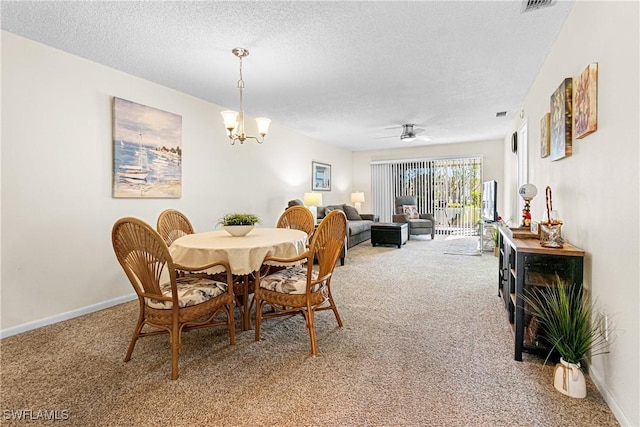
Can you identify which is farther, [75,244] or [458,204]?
[458,204]

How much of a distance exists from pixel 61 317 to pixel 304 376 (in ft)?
7.87

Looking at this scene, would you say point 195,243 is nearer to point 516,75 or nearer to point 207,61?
point 207,61

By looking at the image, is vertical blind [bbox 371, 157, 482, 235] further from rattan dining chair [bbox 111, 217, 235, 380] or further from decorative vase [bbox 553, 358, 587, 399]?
rattan dining chair [bbox 111, 217, 235, 380]

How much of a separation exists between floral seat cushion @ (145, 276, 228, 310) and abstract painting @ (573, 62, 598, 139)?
2489mm

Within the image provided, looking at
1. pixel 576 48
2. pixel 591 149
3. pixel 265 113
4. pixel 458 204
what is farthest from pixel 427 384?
pixel 458 204

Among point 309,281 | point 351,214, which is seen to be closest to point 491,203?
point 351,214

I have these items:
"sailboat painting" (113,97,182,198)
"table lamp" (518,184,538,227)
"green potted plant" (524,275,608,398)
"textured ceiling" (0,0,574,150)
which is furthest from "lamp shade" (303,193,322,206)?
"green potted plant" (524,275,608,398)

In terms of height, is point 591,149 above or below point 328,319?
above

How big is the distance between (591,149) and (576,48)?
81 centimetres

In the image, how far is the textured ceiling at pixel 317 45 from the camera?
219cm

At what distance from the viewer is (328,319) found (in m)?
2.77

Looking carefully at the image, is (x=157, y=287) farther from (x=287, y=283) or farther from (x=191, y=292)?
(x=287, y=283)

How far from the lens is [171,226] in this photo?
2.97m

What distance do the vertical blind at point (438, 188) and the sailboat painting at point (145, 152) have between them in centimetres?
628
